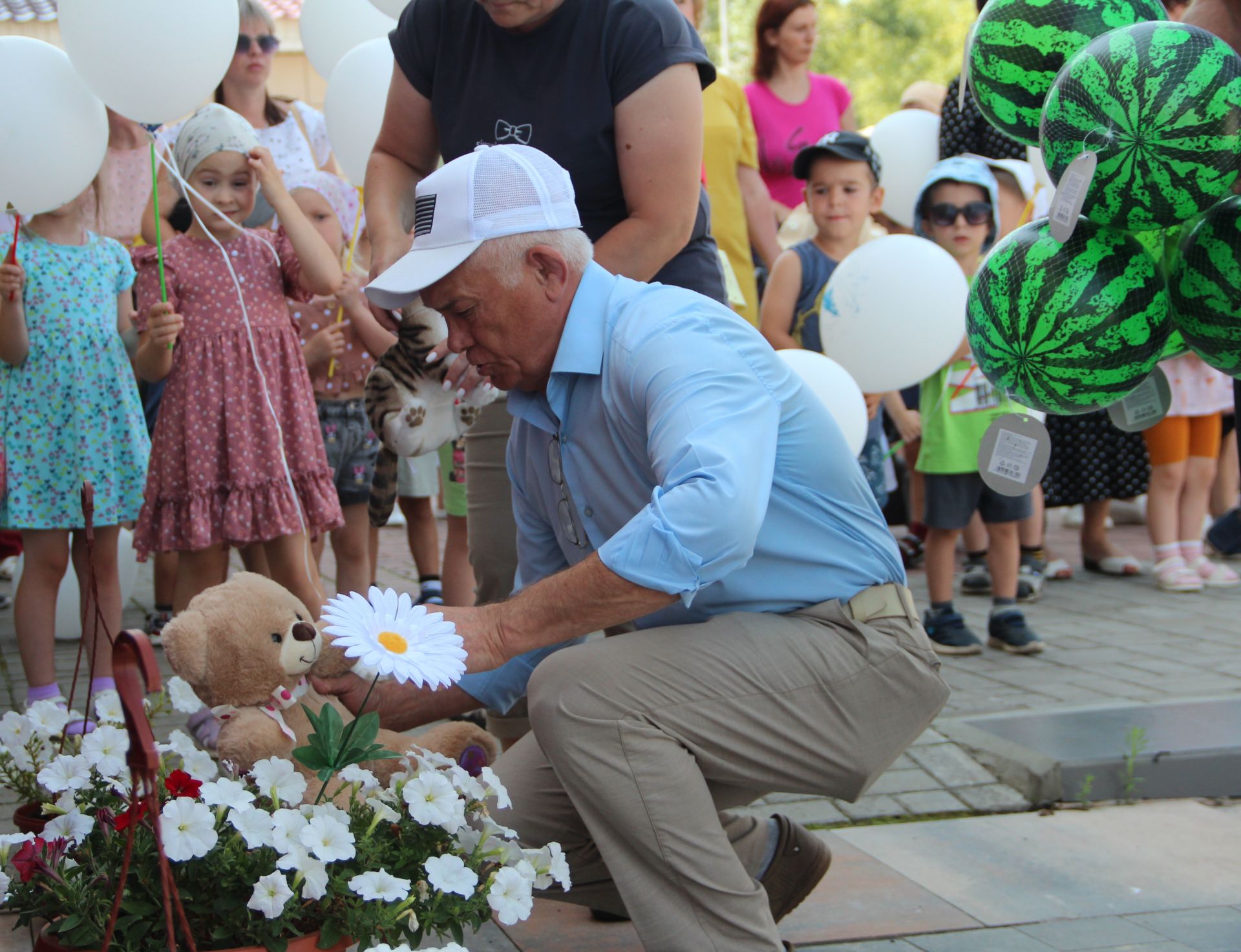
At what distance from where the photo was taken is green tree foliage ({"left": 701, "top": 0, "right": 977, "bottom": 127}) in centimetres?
3117

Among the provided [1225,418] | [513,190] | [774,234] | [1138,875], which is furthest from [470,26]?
[1225,418]

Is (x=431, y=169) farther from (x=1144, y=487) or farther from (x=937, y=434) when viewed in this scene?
(x=1144, y=487)

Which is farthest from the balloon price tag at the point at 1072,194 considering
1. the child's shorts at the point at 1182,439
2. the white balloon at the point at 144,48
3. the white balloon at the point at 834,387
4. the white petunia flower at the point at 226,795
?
the child's shorts at the point at 1182,439

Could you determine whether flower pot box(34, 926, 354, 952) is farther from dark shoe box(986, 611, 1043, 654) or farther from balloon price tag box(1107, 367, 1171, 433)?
dark shoe box(986, 611, 1043, 654)

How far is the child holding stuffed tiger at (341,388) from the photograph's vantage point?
438cm

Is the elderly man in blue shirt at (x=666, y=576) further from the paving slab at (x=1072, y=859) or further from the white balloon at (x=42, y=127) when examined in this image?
the white balloon at (x=42, y=127)

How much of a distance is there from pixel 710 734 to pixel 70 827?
946 millimetres

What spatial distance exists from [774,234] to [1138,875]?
3.08 m

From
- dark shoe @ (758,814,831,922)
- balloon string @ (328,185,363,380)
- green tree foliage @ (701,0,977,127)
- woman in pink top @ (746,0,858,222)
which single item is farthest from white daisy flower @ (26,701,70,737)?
green tree foliage @ (701,0,977,127)

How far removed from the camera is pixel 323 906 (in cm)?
175

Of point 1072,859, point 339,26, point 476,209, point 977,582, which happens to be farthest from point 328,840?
point 977,582

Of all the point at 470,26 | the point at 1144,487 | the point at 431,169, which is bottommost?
the point at 1144,487

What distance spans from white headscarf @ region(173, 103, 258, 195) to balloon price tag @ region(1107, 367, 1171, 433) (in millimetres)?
2489

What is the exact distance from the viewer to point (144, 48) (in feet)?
10.7
